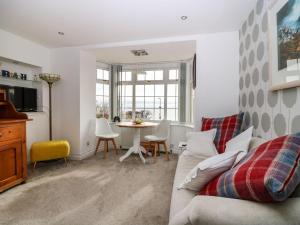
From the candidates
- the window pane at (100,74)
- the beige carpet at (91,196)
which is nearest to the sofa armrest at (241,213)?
the beige carpet at (91,196)

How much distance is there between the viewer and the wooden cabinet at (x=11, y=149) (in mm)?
2262

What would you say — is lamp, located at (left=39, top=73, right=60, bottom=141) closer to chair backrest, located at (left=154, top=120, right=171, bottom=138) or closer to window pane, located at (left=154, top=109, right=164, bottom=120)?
chair backrest, located at (left=154, top=120, right=171, bottom=138)

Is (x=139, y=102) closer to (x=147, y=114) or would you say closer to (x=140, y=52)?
(x=147, y=114)

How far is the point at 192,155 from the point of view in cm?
234

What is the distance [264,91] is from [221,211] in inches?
67.9

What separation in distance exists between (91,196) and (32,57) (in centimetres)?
284

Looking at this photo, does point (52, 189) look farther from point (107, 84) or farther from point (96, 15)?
point (107, 84)

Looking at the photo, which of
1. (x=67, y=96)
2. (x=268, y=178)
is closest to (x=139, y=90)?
(x=67, y=96)

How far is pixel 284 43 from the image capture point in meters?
1.53

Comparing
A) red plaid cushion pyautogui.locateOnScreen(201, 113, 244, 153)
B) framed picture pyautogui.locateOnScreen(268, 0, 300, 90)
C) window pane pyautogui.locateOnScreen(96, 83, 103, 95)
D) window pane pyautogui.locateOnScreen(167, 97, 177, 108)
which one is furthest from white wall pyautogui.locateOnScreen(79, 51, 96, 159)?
framed picture pyautogui.locateOnScreen(268, 0, 300, 90)

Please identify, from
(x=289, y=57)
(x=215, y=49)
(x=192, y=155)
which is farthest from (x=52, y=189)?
(x=215, y=49)

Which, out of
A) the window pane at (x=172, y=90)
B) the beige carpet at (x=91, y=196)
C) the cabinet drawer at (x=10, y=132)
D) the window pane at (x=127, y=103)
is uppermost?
the window pane at (x=172, y=90)

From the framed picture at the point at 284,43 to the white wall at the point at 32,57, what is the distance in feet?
12.1

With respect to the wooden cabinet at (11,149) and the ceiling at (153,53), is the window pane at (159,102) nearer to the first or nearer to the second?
the ceiling at (153,53)
